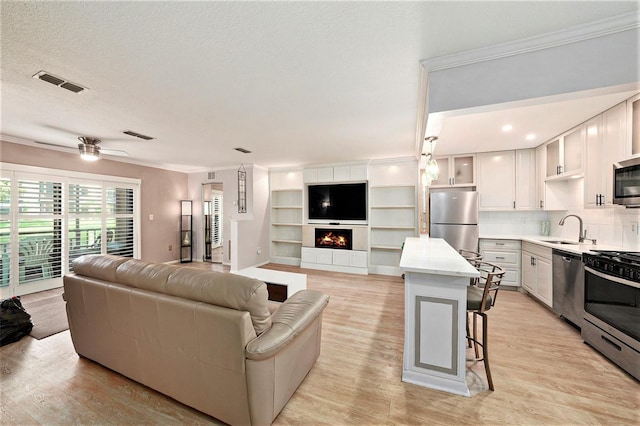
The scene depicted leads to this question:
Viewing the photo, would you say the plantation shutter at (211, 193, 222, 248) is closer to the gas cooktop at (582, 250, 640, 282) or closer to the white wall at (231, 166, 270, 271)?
the white wall at (231, 166, 270, 271)

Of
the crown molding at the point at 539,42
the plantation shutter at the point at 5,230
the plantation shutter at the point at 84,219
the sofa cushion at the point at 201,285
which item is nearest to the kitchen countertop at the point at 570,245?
the crown molding at the point at 539,42

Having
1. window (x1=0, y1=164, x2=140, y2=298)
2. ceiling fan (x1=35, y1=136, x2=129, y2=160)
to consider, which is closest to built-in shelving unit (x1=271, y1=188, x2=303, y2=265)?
window (x1=0, y1=164, x2=140, y2=298)

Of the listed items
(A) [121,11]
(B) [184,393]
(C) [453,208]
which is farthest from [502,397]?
(A) [121,11]

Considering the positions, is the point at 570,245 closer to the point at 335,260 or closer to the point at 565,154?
the point at 565,154

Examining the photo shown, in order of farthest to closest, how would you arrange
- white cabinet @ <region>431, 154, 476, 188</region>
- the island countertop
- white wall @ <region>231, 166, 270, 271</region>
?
white wall @ <region>231, 166, 270, 271</region> → white cabinet @ <region>431, 154, 476, 188</region> → the island countertop

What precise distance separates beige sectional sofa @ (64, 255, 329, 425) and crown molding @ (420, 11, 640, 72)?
80.5 inches

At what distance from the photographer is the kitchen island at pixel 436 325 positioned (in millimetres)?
1799

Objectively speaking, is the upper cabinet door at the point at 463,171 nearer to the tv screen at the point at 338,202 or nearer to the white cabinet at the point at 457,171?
the white cabinet at the point at 457,171

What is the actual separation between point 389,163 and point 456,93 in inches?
135

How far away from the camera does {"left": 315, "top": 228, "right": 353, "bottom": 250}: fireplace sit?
17.9ft

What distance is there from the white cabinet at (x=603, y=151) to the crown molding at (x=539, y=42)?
155 centimetres

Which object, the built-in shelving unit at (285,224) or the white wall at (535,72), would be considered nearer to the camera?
the white wall at (535,72)

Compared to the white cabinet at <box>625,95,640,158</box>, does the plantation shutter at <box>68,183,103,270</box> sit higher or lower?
lower

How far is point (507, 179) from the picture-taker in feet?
13.7
